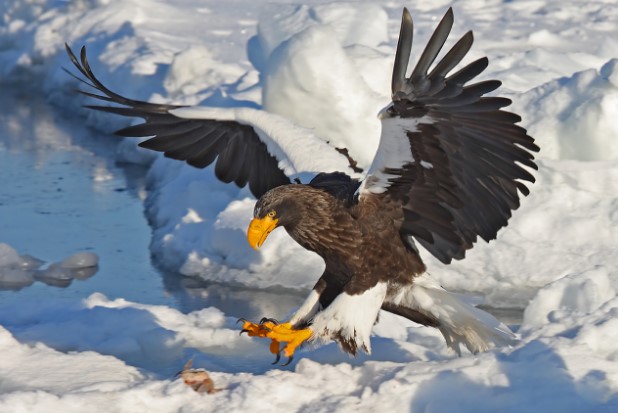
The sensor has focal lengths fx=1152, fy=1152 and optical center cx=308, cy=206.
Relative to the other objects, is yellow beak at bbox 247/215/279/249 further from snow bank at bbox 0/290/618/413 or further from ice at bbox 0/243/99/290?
ice at bbox 0/243/99/290

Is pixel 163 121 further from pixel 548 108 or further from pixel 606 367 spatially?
pixel 548 108

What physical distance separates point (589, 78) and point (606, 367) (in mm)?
4099

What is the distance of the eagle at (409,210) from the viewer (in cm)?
430

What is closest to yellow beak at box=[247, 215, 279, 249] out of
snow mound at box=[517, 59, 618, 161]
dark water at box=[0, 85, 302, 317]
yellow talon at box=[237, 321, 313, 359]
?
yellow talon at box=[237, 321, 313, 359]

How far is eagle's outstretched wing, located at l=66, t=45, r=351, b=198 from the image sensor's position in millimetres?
5438

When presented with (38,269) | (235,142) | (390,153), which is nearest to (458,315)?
(390,153)

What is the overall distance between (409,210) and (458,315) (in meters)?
0.51

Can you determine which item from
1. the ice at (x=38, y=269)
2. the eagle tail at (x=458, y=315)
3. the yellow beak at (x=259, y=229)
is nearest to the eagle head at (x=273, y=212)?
the yellow beak at (x=259, y=229)

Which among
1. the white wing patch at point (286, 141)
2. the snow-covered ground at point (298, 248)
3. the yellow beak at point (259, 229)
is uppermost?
the white wing patch at point (286, 141)

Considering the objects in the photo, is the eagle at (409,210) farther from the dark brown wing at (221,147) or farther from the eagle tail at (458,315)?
the dark brown wing at (221,147)

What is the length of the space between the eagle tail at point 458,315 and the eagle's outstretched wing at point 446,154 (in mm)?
189

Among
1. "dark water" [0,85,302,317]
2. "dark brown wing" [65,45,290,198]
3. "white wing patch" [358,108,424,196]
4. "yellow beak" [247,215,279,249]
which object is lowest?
"dark water" [0,85,302,317]

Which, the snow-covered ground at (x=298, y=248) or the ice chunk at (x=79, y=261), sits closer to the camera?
the snow-covered ground at (x=298, y=248)

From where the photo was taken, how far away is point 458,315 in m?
4.90
